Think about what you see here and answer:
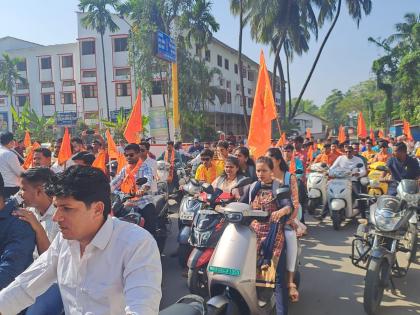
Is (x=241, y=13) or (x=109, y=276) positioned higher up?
(x=241, y=13)

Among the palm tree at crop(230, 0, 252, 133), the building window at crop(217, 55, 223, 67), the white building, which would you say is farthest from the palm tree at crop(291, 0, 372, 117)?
the building window at crop(217, 55, 223, 67)

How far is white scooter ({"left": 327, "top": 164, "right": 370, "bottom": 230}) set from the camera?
7059 mm

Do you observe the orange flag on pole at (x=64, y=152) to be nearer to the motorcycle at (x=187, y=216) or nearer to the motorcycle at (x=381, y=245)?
the motorcycle at (x=187, y=216)

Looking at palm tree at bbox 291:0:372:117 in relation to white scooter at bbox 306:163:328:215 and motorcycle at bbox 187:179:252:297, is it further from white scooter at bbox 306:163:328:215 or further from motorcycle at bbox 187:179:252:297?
motorcycle at bbox 187:179:252:297

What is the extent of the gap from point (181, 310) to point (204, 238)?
1.99 metres

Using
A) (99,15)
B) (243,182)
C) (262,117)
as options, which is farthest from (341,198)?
(99,15)

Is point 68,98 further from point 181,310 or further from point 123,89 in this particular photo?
point 181,310

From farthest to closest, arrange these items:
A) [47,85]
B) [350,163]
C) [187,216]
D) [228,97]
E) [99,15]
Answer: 1. [228,97]
2. [47,85]
3. [99,15]
4. [350,163]
5. [187,216]

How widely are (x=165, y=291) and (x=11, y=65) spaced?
131ft

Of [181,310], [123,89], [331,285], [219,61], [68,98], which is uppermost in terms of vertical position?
[219,61]

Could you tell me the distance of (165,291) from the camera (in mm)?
4570

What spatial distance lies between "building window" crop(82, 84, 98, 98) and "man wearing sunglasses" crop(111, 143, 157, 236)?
106 feet

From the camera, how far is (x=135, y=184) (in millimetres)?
5336

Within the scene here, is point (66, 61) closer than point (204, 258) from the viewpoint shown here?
No
